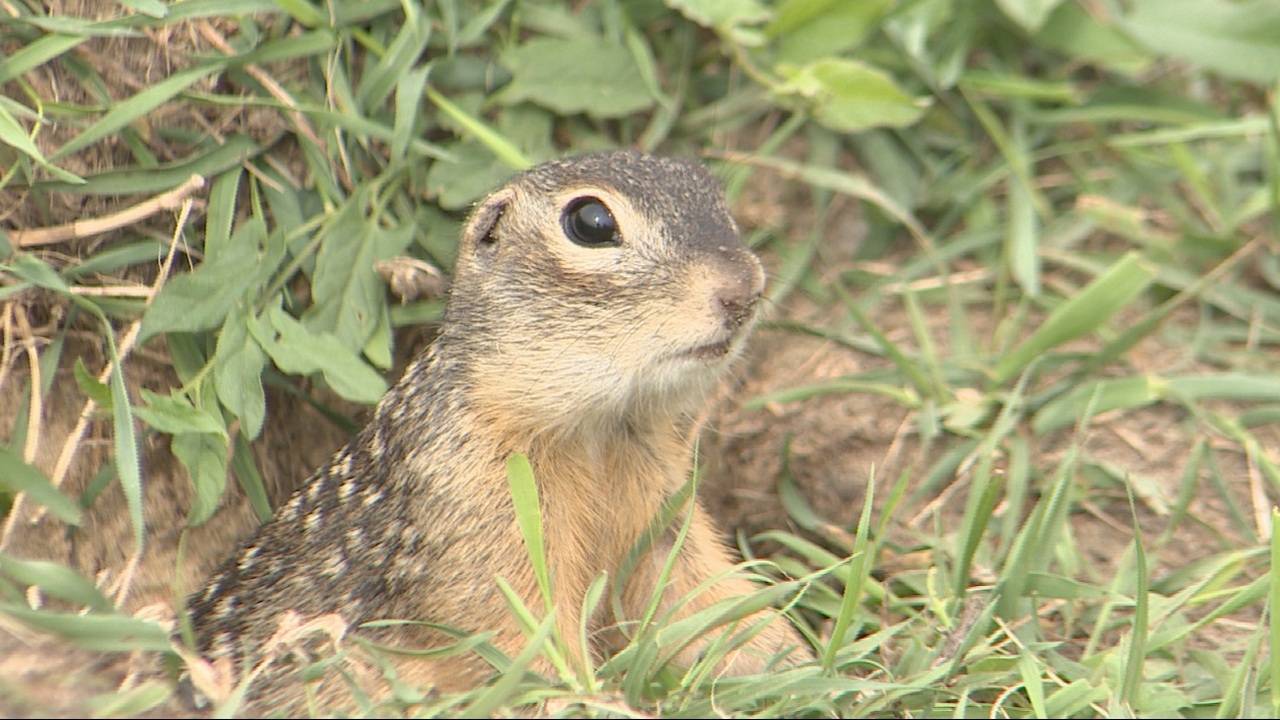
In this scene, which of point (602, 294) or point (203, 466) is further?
point (203, 466)

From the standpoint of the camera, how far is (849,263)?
20.0 ft

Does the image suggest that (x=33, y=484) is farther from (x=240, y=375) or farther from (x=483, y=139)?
(x=483, y=139)

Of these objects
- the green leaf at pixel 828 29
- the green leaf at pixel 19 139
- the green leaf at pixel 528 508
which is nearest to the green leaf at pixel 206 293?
the green leaf at pixel 19 139

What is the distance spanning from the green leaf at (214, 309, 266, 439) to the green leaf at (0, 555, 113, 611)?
942mm

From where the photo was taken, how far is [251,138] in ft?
16.3

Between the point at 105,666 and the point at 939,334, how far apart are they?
3.58 m

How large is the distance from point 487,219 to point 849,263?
7.30 feet

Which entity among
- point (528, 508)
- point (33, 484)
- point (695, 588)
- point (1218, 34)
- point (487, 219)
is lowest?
point (695, 588)

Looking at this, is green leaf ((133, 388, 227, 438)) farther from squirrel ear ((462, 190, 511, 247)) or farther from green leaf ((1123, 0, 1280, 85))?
green leaf ((1123, 0, 1280, 85))

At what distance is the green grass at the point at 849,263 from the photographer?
3.95m

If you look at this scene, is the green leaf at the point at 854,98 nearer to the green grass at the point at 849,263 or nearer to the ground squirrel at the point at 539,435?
the green grass at the point at 849,263

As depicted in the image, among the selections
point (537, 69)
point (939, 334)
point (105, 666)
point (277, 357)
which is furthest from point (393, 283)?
point (939, 334)

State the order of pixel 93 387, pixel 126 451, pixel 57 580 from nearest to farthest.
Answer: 1. pixel 57 580
2. pixel 126 451
3. pixel 93 387

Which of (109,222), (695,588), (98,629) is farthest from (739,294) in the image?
(109,222)
